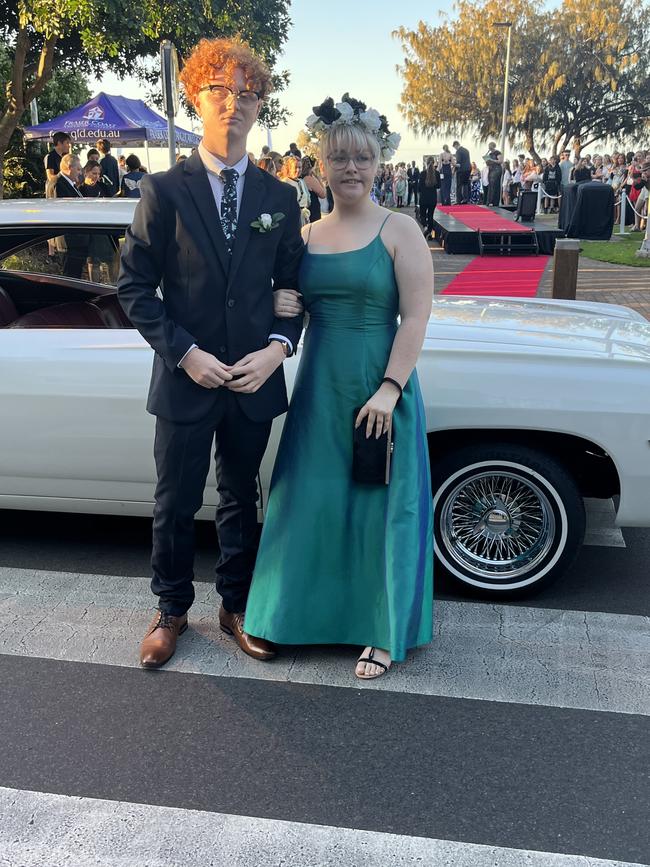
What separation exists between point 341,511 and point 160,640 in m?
0.82

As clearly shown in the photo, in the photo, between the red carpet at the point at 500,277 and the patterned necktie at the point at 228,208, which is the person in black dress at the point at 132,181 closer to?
the red carpet at the point at 500,277

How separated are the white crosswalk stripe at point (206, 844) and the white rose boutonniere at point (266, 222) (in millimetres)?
1746

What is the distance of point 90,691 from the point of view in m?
2.93

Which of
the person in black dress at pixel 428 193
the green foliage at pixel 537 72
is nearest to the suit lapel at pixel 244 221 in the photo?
the person in black dress at pixel 428 193

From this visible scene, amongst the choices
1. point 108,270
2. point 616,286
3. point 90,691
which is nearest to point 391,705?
point 90,691

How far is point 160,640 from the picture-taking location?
3.12 metres

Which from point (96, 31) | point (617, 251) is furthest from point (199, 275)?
point (617, 251)

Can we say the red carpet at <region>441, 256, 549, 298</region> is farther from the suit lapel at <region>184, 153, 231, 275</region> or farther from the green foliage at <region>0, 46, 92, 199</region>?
the green foliage at <region>0, 46, 92, 199</region>

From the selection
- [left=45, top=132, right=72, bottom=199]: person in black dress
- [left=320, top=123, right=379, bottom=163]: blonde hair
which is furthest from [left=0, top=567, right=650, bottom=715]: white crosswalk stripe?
[left=45, top=132, right=72, bottom=199]: person in black dress

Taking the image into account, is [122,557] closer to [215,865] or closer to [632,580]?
[215,865]

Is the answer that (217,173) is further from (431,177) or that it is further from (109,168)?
(431,177)

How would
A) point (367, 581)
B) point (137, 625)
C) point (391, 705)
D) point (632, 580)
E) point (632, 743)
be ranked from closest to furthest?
point (632, 743), point (391, 705), point (367, 581), point (137, 625), point (632, 580)

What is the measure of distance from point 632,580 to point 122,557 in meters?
2.31

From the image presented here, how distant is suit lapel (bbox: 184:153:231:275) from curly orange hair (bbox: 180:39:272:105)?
227 millimetres
